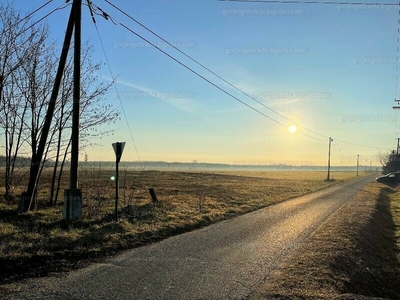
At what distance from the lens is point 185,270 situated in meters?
6.56

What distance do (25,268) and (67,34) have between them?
7427 millimetres

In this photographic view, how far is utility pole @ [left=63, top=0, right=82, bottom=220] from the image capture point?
1043 centimetres

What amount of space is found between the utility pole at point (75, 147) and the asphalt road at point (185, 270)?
3053mm

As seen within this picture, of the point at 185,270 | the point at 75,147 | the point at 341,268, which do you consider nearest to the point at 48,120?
the point at 75,147

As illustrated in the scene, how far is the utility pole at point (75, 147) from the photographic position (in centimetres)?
1043

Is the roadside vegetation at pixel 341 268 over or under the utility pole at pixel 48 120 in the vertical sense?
under

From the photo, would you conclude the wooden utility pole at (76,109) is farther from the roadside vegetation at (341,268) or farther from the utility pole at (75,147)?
the roadside vegetation at (341,268)

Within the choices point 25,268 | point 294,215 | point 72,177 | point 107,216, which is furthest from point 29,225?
point 294,215

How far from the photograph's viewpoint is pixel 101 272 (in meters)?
6.31

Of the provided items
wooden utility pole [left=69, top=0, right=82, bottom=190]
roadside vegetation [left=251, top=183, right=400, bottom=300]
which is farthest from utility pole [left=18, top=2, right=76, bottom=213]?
roadside vegetation [left=251, top=183, right=400, bottom=300]

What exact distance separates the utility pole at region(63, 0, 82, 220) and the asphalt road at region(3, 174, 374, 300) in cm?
305

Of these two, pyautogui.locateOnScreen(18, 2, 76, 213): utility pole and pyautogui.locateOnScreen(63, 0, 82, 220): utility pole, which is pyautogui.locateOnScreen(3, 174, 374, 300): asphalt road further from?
pyautogui.locateOnScreen(18, 2, 76, 213): utility pole

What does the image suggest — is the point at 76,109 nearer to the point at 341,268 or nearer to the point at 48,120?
the point at 48,120

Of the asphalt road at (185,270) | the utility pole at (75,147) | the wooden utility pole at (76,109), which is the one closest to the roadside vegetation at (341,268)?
the asphalt road at (185,270)
